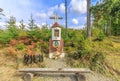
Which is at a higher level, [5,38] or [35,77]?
[5,38]

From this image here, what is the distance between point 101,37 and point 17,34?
19.0 ft

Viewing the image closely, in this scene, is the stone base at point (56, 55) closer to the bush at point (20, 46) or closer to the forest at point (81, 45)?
the forest at point (81, 45)

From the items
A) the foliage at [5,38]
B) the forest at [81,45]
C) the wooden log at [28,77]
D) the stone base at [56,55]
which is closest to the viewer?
the wooden log at [28,77]

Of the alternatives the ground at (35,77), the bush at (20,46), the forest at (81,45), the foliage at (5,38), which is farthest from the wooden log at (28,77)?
the foliage at (5,38)

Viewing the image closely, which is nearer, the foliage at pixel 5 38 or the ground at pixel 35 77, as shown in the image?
the ground at pixel 35 77

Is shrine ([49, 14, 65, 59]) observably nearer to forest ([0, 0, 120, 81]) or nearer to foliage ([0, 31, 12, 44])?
forest ([0, 0, 120, 81])

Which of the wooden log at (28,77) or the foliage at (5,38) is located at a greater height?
the foliage at (5,38)

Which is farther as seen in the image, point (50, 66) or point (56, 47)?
point (56, 47)

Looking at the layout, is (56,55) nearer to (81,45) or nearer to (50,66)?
(50,66)

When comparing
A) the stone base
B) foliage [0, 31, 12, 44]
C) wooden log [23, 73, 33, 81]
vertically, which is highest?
foliage [0, 31, 12, 44]

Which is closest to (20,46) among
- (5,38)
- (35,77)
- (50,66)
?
(5,38)

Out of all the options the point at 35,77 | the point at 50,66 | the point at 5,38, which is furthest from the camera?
the point at 5,38

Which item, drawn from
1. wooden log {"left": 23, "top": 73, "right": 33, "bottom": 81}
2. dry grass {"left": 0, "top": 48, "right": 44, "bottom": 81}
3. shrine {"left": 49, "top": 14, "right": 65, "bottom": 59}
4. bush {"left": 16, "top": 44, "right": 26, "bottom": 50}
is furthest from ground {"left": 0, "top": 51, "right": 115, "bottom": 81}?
bush {"left": 16, "top": 44, "right": 26, "bottom": 50}

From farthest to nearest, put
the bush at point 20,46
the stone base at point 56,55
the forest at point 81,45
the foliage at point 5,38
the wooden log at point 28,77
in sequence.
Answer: the foliage at point 5,38 → the bush at point 20,46 → the stone base at point 56,55 → the forest at point 81,45 → the wooden log at point 28,77
